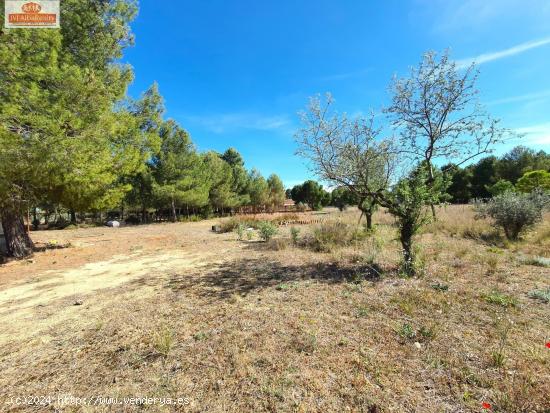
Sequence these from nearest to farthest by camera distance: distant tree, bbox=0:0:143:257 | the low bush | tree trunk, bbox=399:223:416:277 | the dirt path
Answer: the dirt path < tree trunk, bbox=399:223:416:277 < distant tree, bbox=0:0:143:257 < the low bush

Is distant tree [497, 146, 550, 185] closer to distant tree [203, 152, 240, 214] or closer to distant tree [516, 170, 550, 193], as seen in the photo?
distant tree [516, 170, 550, 193]

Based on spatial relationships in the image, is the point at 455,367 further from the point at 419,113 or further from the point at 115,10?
the point at 115,10

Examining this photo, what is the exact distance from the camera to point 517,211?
29.3ft

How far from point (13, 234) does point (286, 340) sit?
1132cm

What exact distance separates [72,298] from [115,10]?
33.9 feet

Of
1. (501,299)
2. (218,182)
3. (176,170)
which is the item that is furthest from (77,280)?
(218,182)

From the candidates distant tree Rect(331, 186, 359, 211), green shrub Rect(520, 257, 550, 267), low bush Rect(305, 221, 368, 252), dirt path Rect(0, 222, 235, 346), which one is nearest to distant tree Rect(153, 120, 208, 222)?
distant tree Rect(331, 186, 359, 211)

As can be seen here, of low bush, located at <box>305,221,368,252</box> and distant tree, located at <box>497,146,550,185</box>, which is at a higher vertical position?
distant tree, located at <box>497,146,550,185</box>

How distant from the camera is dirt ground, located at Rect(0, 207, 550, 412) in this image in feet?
7.47

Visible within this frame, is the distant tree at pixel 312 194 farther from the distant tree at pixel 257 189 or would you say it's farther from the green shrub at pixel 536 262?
the green shrub at pixel 536 262

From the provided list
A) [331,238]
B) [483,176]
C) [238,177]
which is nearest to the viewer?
[331,238]

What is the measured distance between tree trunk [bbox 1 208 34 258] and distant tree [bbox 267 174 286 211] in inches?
1566

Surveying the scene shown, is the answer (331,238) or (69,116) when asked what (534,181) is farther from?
(69,116)

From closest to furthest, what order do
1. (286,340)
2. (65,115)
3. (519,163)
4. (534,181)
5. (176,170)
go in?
1. (286,340)
2. (65,115)
3. (176,170)
4. (534,181)
5. (519,163)
